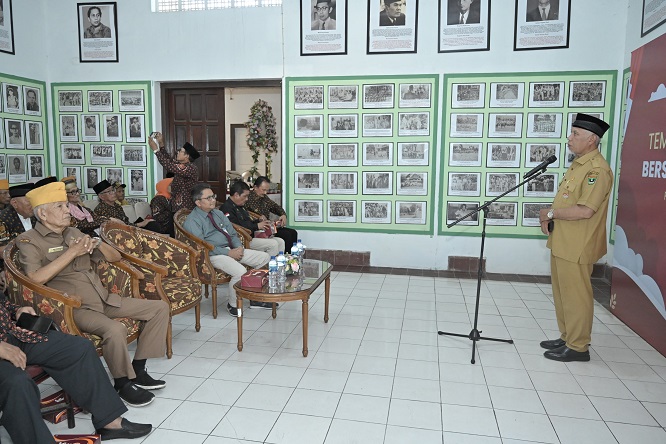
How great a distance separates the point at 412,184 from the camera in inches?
248

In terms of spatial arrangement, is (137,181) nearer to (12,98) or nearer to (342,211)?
(12,98)

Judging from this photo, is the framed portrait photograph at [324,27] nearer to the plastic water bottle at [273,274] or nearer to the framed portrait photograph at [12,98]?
the plastic water bottle at [273,274]

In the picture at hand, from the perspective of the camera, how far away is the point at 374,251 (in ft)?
21.2

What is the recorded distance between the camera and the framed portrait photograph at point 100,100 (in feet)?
22.2

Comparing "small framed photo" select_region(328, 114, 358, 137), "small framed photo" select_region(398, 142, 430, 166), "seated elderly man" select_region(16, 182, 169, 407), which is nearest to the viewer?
"seated elderly man" select_region(16, 182, 169, 407)

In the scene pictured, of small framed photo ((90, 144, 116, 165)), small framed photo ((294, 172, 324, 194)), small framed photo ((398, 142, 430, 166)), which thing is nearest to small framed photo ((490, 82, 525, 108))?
small framed photo ((398, 142, 430, 166))

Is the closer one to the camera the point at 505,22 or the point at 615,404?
the point at 615,404

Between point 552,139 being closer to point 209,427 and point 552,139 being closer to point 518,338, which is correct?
point 518,338

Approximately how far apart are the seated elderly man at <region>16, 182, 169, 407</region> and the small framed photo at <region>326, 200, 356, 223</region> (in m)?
3.85

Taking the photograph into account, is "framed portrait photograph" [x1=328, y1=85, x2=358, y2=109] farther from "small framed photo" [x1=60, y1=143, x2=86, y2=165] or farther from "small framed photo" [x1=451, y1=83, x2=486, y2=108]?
"small framed photo" [x1=60, y1=143, x2=86, y2=165]

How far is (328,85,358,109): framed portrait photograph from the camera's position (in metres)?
6.27

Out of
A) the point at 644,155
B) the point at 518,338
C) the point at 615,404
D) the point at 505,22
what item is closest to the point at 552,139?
the point at 505,22

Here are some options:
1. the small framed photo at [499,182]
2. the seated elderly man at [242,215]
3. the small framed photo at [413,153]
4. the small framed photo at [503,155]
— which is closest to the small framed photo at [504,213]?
the small framed photo at [499,182]

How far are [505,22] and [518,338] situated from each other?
3938mm
